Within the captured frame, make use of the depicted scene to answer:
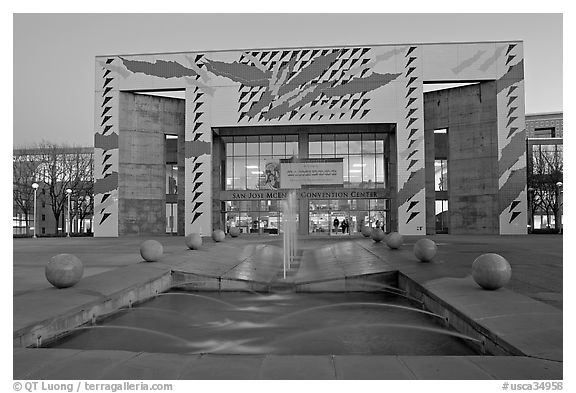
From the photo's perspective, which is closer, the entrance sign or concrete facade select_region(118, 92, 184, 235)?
concrete facade select_region(118, 92, 184, 235)

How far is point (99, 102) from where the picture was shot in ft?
132

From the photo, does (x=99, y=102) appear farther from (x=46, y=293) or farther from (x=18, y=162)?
(x=46, y=293)

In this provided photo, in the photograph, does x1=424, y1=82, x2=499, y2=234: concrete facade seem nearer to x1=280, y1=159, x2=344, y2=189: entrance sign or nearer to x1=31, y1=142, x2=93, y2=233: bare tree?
x1=280, y1=159, x2=344, y2=189: entrance sign

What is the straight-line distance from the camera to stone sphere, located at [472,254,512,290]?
8.16 m

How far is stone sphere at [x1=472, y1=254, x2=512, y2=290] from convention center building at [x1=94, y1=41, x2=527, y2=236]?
30.2m

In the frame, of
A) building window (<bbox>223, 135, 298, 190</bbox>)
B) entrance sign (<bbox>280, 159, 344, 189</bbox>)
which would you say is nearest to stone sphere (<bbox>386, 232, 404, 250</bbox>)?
entrance sign (<bbox>280, 159, 344, 189</bbox>)

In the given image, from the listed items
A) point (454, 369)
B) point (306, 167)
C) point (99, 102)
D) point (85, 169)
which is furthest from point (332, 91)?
point (454, 369)

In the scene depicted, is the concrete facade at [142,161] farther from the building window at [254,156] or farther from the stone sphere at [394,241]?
the stone sphere at [394,241]

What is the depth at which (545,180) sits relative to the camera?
1853 inches

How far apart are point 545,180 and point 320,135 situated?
23.8m

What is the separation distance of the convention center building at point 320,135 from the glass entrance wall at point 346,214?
10 cm

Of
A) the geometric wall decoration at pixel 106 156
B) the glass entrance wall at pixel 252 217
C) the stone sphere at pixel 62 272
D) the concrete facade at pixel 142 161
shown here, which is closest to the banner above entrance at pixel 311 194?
the glass entrance wall at pixel 252 217

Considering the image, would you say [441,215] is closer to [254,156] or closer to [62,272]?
[254,156]

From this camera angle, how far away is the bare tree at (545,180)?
47.1 m
